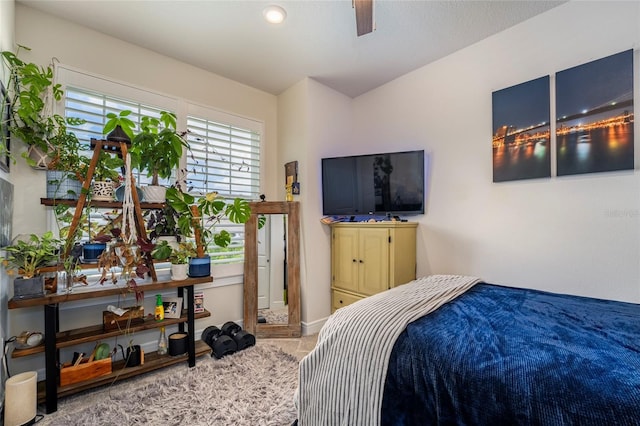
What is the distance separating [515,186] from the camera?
2221mm

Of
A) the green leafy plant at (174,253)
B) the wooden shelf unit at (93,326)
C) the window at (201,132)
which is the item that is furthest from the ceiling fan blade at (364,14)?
the green leafy plant at (174,253)

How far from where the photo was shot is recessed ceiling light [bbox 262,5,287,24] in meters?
2.02

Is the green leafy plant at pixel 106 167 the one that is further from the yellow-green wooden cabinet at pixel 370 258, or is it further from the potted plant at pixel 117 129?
the yellow-green wooden cabinet at pixel 370 258

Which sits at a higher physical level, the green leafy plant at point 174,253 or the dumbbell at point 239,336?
the green leafy plant at point 174,253

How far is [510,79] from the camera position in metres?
2.27

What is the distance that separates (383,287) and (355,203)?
0.92m

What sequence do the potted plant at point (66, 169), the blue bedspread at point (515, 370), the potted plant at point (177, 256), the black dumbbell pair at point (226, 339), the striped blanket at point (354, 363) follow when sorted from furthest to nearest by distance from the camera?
the black dumbbell pair at point (226, 339), the potted plant at point (177, 256), the potted plant at point (66, 169), the striped blanket at point (354, 363), the blue bedspread at point (515, 370)

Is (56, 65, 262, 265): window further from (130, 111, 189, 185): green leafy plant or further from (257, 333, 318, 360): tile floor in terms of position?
(257, 333, 318, 360): tile floor

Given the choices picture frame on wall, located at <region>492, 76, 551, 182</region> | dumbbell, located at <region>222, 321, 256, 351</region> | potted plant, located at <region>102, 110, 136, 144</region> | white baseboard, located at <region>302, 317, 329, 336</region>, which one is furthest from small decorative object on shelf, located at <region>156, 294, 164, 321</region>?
picture frame on wall, located at <region>492, 76, 551, 182</region>

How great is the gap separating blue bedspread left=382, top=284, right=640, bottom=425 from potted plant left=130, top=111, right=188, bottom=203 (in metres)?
2.07

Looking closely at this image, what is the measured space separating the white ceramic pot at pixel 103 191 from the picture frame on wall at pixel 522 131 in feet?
9.85

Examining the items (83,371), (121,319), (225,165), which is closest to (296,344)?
(121,319)

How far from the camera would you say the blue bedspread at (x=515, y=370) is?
2.54 ft

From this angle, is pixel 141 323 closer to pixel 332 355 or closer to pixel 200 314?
pixel 200 314
